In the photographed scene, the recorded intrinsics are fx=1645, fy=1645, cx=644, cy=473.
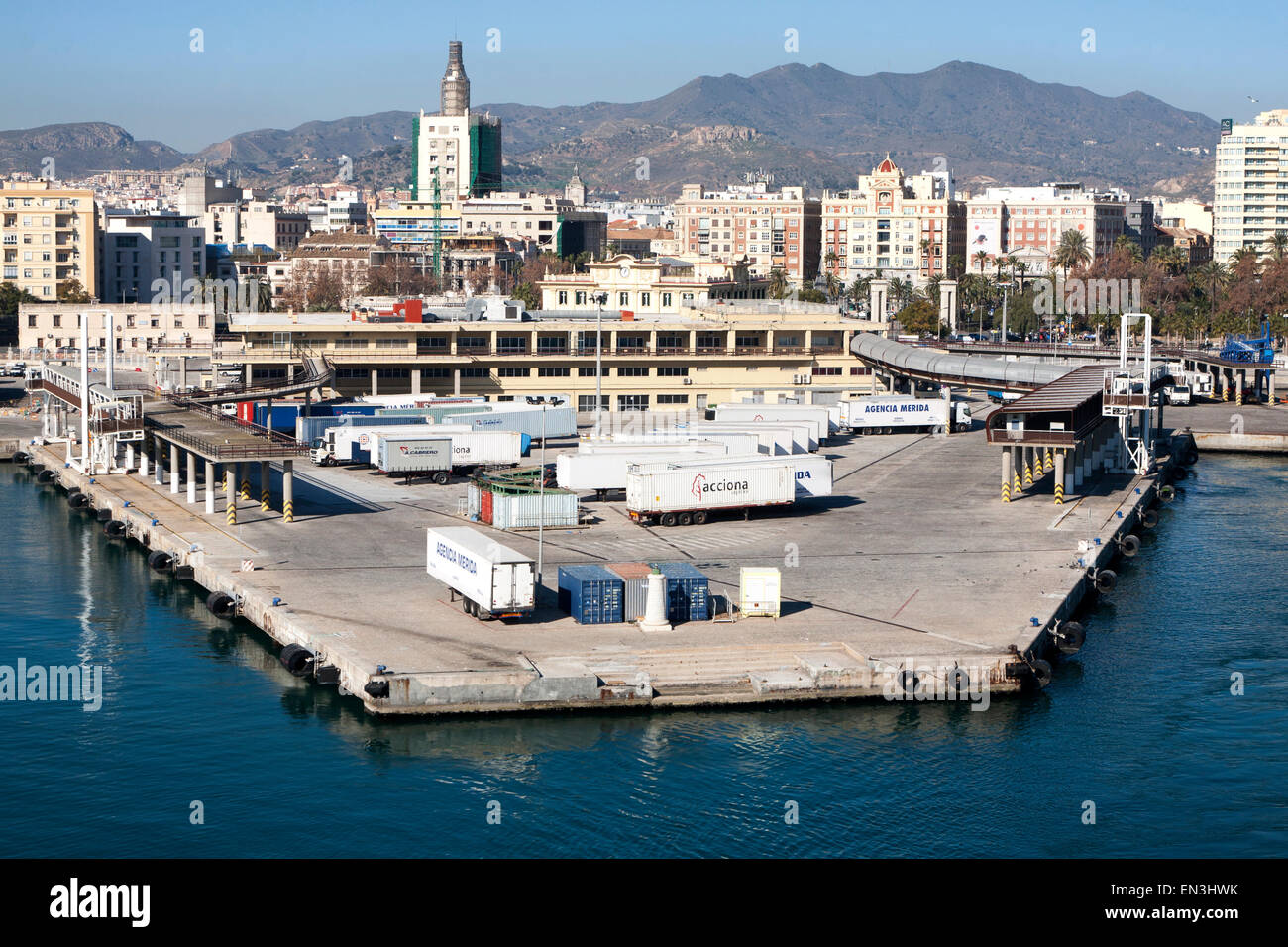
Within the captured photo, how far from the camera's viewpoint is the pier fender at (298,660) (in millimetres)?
51094

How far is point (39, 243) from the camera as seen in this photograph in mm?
197875

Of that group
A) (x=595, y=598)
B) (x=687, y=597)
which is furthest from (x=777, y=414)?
(x=595, y=598)

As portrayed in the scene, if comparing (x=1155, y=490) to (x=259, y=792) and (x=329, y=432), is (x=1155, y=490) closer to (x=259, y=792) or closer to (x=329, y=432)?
(x=329, y=432)

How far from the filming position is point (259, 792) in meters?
42.2

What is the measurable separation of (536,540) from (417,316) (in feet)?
193

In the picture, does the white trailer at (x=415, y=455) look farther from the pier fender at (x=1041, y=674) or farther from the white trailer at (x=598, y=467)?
the pier fender at (x=1041, y=674)

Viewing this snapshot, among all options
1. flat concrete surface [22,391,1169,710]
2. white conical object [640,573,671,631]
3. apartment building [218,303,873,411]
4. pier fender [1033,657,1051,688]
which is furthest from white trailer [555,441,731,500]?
apartment building [218,303,873,411]

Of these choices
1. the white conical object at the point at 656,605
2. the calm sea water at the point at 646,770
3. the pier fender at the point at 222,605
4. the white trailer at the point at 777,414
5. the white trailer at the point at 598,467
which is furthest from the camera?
the white trailer at the point at 777,414

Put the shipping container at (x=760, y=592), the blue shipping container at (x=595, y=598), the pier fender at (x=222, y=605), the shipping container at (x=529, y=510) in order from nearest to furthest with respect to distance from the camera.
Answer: the blue shipping container at (x=595, y=598) < the shipping container at (x=760, y=592) < the pier fender at (x=222, y=605) < the shipping container at (x=529, y=510)

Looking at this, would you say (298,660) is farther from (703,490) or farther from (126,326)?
(126,326)

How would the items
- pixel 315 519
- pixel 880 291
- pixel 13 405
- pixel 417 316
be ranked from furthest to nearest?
pixel 880 291
pixel 13 405
pixel 417 316
pixel 315 519

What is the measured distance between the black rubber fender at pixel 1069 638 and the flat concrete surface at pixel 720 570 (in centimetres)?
104

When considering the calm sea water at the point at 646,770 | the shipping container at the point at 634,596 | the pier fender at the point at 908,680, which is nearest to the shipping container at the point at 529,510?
the calm sea water at the point at 646,770
